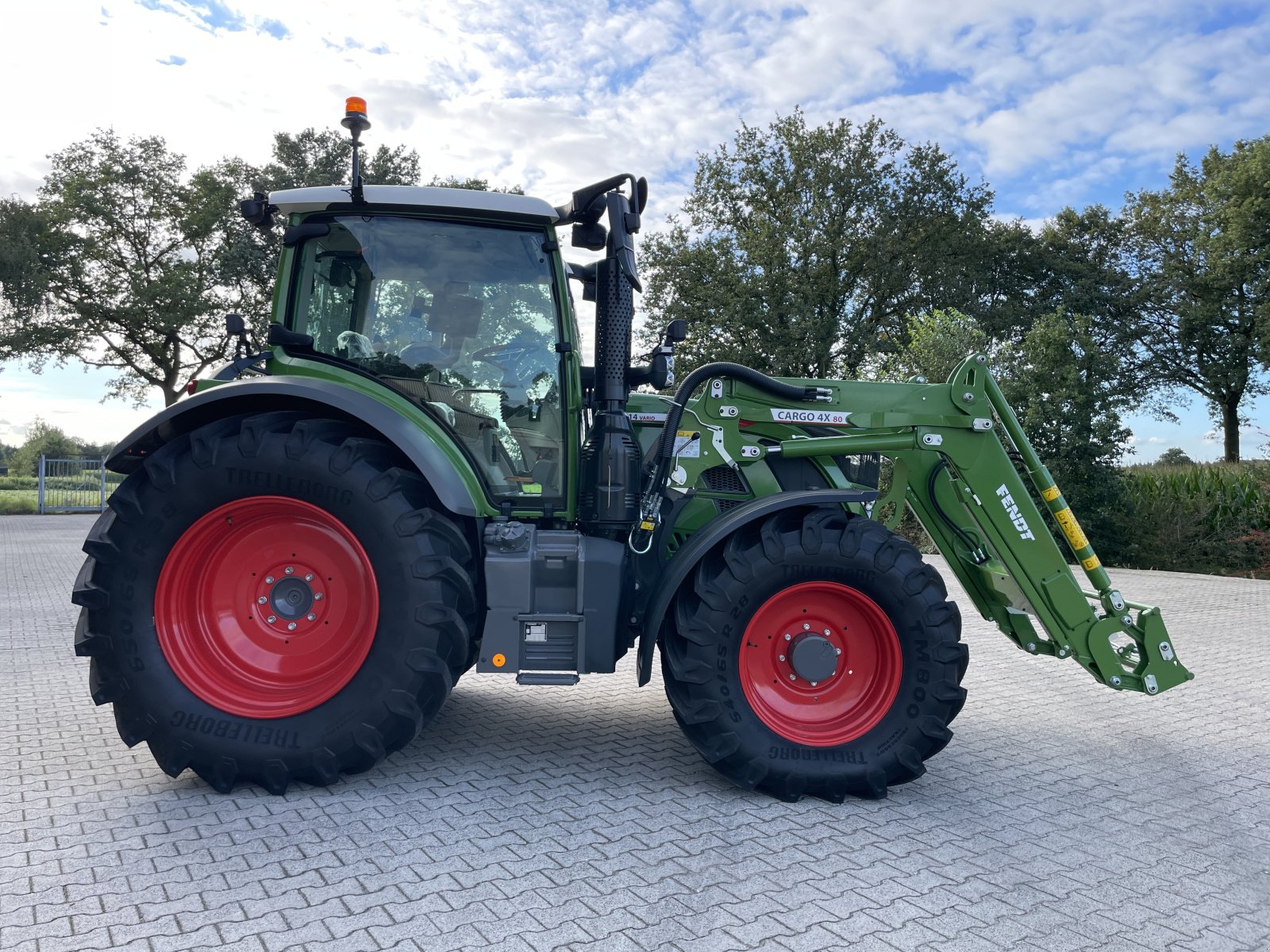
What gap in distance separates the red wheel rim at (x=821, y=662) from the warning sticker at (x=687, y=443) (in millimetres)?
873

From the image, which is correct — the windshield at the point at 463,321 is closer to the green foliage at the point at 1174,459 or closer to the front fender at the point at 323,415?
the front fender at the point at 323,415

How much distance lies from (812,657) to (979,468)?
133 cm

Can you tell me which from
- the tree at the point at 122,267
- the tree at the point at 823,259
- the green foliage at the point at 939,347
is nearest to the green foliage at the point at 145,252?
the tree at the point at 122,267

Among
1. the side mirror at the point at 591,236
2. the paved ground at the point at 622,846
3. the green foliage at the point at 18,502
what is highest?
the side mirror at the point at 591,236

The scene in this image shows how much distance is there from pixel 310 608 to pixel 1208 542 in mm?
15913

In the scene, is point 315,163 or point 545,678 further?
point 315,163

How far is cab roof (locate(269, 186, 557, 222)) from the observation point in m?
4.14

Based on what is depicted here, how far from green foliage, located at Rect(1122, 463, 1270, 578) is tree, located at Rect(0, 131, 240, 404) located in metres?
24.8

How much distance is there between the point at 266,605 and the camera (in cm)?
406

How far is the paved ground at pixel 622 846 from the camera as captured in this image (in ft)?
9.09

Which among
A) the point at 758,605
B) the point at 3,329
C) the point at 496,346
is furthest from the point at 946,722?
the point at 3,329

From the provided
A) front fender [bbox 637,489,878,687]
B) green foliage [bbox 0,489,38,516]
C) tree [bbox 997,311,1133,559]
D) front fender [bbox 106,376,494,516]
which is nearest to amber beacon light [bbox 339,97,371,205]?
front fender [bbox 106,376,494,516]

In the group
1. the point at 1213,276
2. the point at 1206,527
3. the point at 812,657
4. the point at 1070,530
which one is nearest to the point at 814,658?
the point at 812,657

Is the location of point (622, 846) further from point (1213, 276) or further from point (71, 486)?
point (1213, 276)
